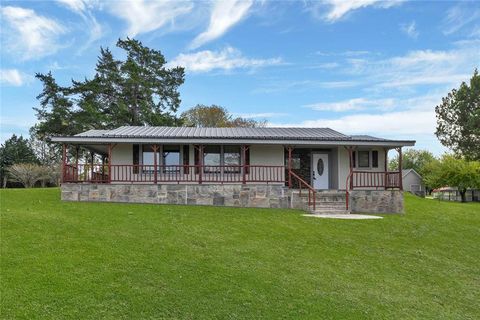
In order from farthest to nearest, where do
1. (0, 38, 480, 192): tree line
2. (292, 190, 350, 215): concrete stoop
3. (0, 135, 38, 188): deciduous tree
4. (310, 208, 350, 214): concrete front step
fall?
1. (0, 135, 38, 188): deciduous tree
2. (0, 38, 480, 192): tree line
3. (292, 190, 350, 215): concrete stoop
4. (310, 208, 350, 214): concrete front step

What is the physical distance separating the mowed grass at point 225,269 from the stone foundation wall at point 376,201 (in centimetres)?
399

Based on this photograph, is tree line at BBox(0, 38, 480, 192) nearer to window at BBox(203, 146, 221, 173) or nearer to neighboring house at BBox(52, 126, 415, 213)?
neighboring house at BBox(52, 126, 415, 213)

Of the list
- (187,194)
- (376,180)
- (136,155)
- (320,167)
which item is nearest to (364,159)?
(376,180)

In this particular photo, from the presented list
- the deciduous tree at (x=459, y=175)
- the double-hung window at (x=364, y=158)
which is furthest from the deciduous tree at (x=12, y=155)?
the deciduous tree at (x=459, y=175)

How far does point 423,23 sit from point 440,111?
860 inches

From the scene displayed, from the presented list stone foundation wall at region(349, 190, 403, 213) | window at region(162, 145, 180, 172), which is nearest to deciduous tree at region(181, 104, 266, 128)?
window at region(162, 145, 180, 172)

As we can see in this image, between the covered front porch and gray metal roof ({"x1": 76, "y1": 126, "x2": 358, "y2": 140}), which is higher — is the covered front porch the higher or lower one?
the lower one

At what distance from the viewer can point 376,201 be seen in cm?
1502

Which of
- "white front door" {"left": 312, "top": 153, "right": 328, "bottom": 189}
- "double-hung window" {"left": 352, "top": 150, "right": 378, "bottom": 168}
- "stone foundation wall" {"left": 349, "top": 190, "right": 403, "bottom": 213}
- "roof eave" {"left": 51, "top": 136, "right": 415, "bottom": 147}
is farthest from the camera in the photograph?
"white front door" {"left": 312, "top": 153, "right": 328, "bottom": 189}

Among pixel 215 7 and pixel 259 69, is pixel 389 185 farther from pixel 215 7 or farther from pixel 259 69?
pixel 259 69

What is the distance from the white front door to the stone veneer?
3.46 metres

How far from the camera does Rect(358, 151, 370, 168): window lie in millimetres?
17562

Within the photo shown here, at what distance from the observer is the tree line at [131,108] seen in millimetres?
29484

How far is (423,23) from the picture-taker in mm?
16750
